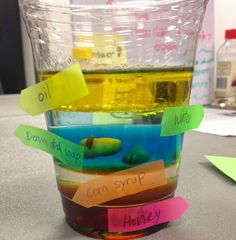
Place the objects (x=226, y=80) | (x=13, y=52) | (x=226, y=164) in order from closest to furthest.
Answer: (x=226, y=164)
(x=226, y=80)
(x=13, y=52)

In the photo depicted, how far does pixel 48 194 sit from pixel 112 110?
16cm

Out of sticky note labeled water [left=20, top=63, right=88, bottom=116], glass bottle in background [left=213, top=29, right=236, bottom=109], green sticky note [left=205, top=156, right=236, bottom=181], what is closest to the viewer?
sticky note labeled water [left=20, top=63, right=88, bottom=116]

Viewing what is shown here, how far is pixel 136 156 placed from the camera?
10.3 inches

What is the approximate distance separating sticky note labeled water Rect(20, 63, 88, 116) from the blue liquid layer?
2 centimetres

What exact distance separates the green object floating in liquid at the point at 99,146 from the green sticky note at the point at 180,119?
1.5 inches

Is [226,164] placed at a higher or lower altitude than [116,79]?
lower

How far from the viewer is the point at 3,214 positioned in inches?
12.9

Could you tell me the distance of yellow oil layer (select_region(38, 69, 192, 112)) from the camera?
0.85 feet

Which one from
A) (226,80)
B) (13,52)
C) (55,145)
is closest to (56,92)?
(55,145)

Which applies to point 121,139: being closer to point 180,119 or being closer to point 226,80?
point 180,119

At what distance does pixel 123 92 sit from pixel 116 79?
1 cm

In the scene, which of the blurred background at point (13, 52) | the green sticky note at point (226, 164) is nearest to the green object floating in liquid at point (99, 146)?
the green sticky note at point (226, 164)

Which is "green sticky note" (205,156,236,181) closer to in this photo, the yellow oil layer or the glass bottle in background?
the yellow oil layer

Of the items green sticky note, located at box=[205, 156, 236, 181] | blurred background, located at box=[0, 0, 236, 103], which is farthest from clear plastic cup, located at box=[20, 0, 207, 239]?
blurred background, located at box=[0, 0, 236, 103]
